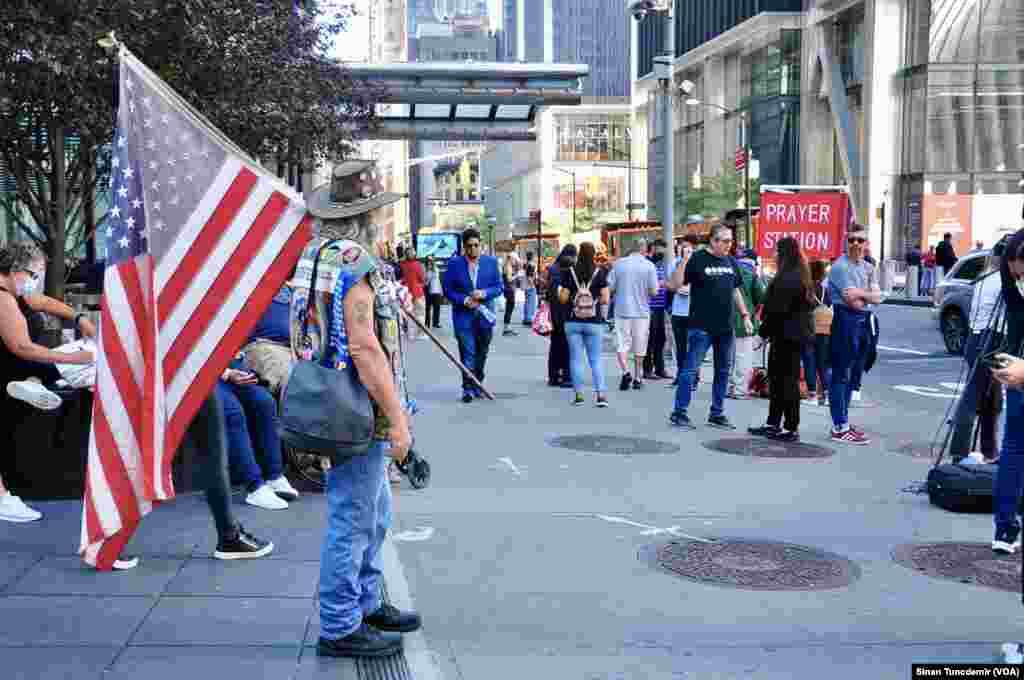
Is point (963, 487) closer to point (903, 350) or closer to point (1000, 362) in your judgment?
point (1000, 362)

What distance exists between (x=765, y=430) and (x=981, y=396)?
7.98ft

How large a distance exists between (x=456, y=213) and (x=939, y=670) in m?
159

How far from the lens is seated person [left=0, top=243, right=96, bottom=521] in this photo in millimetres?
6527

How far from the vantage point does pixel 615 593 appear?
5438mm

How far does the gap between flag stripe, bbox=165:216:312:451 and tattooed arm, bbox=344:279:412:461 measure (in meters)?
1.59

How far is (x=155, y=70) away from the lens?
12.8 meters

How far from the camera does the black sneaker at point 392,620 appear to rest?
477 cm

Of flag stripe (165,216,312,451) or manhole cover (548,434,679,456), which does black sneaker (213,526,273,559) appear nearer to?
flag stripe (165,216,312,451)

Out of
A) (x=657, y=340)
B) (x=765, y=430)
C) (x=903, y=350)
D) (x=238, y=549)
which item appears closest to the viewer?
(x=238, y=549)

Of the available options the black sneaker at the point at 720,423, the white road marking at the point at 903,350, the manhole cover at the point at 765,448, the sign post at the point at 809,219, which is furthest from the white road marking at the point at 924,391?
the white road marking at the point at 903,350

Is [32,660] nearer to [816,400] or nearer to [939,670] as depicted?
[939,670]

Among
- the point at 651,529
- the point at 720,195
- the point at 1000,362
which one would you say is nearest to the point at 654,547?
the point at 651,529

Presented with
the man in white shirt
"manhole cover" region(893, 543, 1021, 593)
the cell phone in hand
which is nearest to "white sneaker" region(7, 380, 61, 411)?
"manhole cover" region(893, 543, 1021, 593)

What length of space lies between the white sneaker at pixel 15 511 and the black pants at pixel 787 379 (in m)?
6.20
